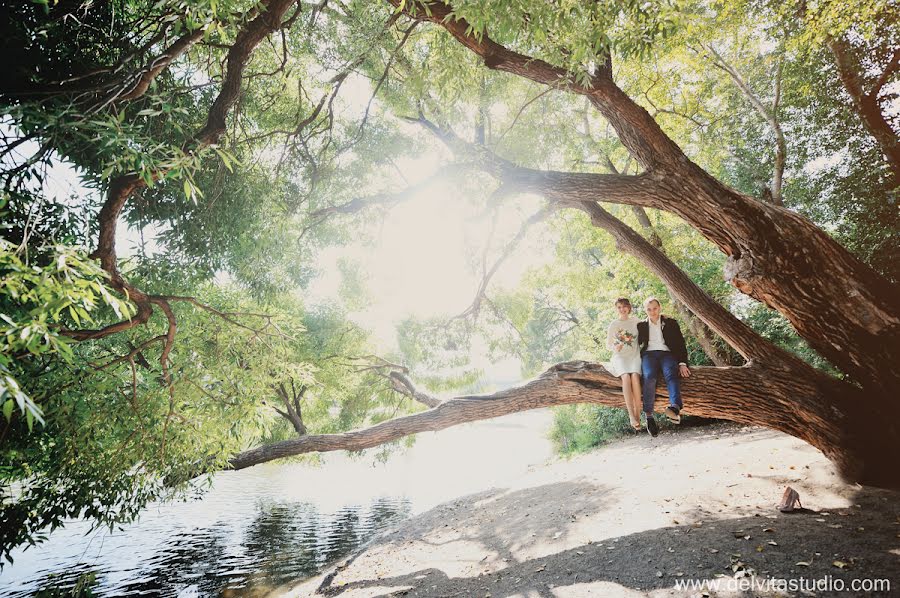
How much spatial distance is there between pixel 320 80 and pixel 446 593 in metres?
7.78

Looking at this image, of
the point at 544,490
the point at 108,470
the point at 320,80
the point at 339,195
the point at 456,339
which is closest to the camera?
the point at 108,470

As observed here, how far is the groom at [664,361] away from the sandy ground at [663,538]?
1.38 metres

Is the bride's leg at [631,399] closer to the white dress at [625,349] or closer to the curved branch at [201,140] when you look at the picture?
the white dress at [625,349]

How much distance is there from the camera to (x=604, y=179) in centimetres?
504

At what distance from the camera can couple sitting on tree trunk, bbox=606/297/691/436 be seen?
5.00 meters

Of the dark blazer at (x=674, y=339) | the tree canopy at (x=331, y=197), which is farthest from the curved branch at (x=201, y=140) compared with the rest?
the dark blazer at (x=674, y=339)

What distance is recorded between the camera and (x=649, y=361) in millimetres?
5164

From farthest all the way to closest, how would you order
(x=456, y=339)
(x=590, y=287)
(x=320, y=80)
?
(x=590, y=287)
(x=456, y=339)
(x=320, y=80)

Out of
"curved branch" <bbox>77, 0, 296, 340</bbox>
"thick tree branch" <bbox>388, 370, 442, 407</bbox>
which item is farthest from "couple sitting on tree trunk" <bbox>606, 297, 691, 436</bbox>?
"thick tree branch" <bbox>388, 370, 442, 407</bbox>

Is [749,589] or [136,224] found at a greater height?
[136,224]

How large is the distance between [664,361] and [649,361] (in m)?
0.16

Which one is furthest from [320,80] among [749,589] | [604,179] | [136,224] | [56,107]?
[749,589]

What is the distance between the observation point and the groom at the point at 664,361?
4953mm

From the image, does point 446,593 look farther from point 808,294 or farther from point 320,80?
point 320,80
